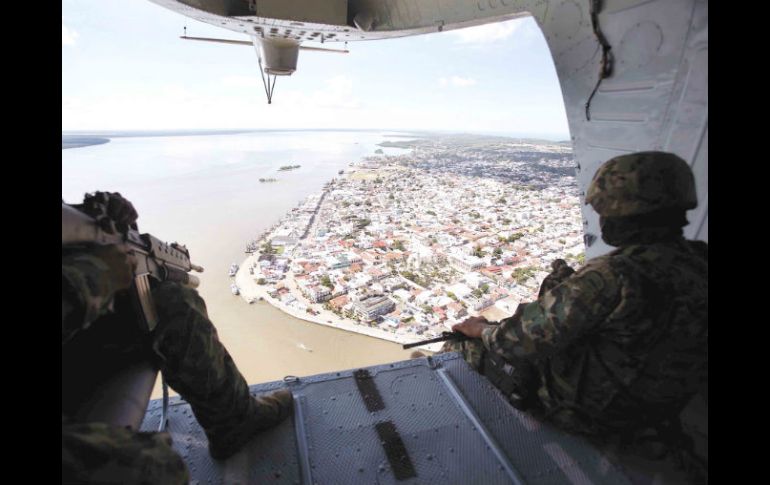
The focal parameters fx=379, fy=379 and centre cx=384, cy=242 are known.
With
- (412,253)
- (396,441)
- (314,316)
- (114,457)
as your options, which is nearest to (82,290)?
(114,457)

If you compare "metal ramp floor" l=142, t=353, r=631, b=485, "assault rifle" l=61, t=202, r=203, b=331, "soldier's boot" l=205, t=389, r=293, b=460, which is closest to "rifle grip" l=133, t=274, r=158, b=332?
"assault rifle" l=61, t=202, r=203, b=331

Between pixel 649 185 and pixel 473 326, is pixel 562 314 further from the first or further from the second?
pixel 473 326

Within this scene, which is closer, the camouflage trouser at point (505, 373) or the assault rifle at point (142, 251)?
the assault rifle at point (142, 251)

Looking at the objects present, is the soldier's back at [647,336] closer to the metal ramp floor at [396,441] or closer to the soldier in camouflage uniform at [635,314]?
the soldier in camouflage uniform at [635,314]

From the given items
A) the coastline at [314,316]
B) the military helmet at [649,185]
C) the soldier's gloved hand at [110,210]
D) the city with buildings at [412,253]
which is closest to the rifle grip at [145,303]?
the soldier's gloved hand at [110,210]

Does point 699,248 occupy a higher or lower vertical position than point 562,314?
→ higher
